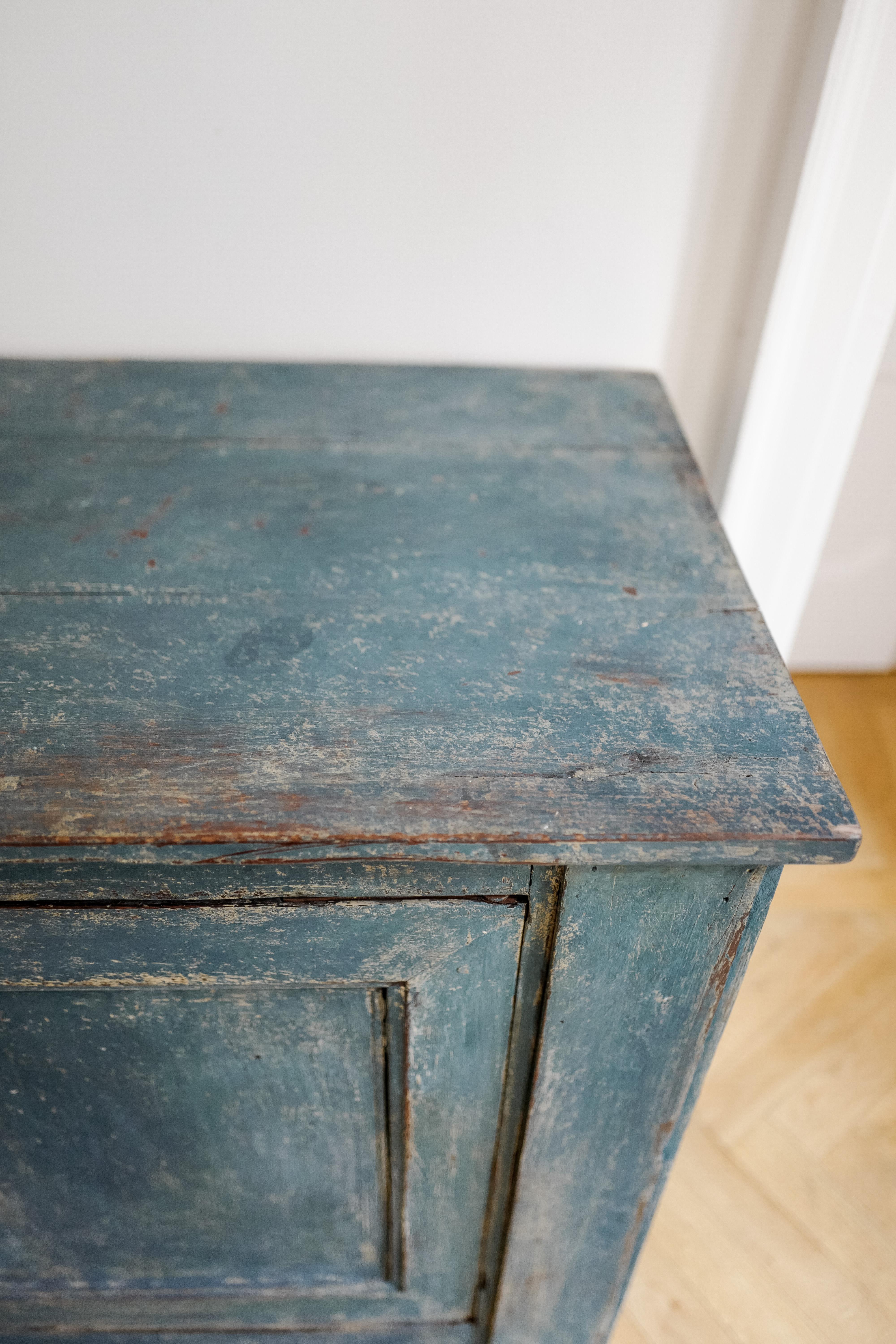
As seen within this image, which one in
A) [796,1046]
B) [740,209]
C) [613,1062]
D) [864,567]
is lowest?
[796,1046]

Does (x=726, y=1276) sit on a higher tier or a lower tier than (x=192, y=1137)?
lower

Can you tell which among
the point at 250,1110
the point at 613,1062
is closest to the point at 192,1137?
the point at 250,1110

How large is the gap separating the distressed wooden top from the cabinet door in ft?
0.31

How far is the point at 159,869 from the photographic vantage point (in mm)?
532

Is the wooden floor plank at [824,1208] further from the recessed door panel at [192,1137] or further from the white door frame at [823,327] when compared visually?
the white door frame at [823,327]

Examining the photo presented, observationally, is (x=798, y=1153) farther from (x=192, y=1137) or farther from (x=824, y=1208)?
(x=192, y=1137)

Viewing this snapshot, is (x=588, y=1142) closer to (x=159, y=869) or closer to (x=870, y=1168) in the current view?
(x=159, y=869)

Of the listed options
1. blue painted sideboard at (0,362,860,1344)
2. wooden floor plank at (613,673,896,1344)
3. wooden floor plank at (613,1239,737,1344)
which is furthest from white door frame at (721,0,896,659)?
wooden floor plank at (613,1239,737,1344)

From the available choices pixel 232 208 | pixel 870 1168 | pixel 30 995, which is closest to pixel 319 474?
pixel 232 208

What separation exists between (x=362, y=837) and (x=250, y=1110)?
336 millimetres

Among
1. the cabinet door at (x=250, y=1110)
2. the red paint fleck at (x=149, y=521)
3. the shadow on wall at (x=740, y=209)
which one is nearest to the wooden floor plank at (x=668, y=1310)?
the cabinet door at (x=250, y=1110)

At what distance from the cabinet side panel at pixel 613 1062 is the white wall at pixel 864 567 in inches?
54.5

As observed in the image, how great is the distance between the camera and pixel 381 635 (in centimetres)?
61

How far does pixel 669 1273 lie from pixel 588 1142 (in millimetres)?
542
